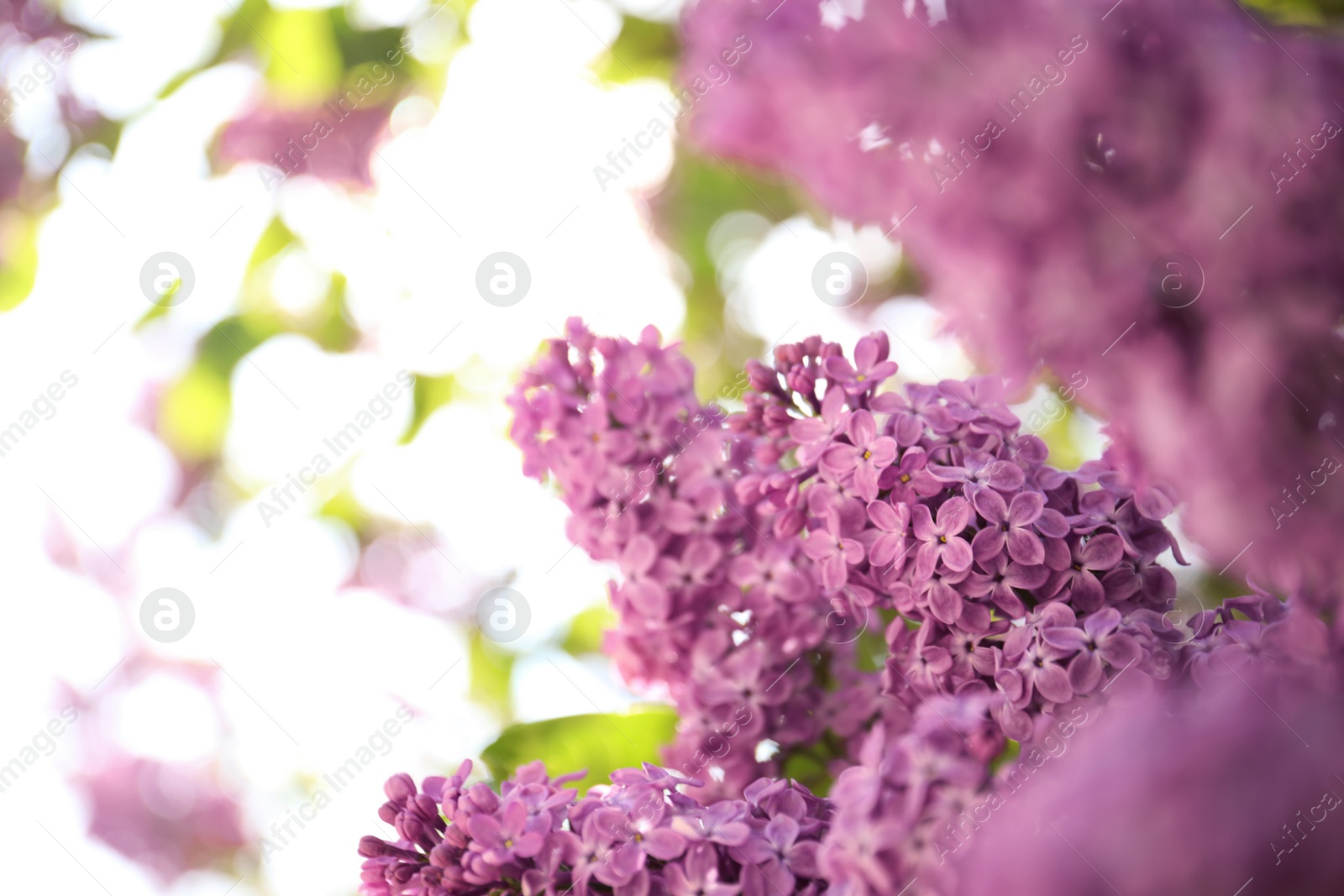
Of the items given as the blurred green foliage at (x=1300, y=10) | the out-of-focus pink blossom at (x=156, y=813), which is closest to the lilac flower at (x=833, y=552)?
the blurred green foliage at (x=1300, y=10)

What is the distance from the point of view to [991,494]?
52cm

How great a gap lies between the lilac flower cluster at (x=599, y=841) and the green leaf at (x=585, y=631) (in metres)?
0.74

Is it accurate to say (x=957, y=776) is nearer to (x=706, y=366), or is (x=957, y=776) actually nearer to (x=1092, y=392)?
(x=1092, y=392)

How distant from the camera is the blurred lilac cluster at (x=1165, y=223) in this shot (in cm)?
39

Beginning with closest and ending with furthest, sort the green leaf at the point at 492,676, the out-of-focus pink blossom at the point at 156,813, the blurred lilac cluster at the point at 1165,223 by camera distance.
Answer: the blurred lilac cluster at the point at 1165,223 < the green leaf at the point at 492,676 < the out-of-focus pink blossom at the point at 156,813

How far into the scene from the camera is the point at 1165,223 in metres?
0.43

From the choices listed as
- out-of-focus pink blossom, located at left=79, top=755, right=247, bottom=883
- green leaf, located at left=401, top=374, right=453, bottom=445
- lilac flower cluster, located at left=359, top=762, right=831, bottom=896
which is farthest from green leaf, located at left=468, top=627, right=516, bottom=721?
out-of-focus pink blossom, located at left=79, top=755, right=247, bottom=883

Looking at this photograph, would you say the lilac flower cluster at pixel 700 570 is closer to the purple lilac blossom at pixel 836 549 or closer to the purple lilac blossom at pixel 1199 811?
the purple lilac blossom at pixel 836 549

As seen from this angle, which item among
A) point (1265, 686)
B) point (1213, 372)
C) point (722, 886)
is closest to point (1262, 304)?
point (1213, 372)

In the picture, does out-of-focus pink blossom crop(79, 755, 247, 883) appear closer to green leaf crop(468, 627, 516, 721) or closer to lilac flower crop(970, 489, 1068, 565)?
green leaf crop(468, 627, 516, 721)

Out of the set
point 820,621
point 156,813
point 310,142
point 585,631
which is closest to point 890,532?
point 820,621

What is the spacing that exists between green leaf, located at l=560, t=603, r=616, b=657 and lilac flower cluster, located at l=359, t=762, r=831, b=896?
74 centimetres

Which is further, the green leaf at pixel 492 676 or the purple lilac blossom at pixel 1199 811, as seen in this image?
the green leaf at pixel 492 676

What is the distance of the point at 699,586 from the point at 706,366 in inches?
34.6
